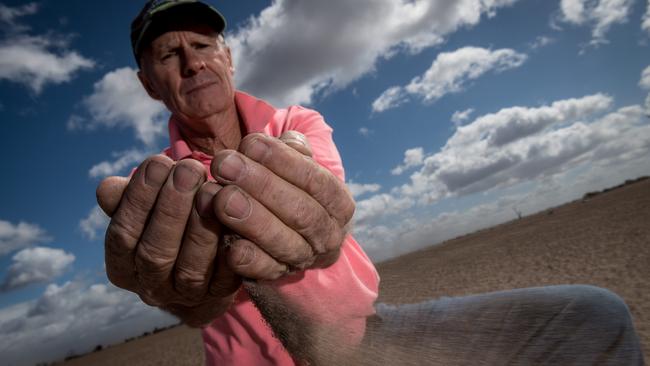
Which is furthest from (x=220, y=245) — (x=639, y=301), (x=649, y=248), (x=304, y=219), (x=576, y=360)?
(x=649, y=248)

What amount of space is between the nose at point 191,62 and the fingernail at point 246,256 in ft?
5.13

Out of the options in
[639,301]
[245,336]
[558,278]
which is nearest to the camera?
[245,336]

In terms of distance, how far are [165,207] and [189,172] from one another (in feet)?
0.40

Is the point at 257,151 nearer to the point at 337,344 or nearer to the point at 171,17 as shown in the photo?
the point at 337,344

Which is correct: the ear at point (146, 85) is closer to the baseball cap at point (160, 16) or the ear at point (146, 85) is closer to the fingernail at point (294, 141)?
the baseball cap at point (160, 16)

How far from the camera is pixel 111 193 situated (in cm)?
103

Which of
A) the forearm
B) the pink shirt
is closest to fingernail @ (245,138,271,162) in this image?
the pink shirt

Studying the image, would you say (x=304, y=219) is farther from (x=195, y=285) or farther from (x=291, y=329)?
(x=195, y=285)

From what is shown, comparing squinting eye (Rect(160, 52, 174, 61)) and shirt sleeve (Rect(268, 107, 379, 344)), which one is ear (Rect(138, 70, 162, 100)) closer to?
squinting eye (Rect(160, 52, 174, 61))

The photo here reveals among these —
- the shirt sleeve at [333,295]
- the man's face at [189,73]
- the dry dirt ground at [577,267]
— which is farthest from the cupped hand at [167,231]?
the dry dirt ground at [577,267]

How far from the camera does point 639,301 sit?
9828mm

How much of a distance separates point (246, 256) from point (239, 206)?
0.48 feet

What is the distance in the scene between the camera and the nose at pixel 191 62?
6.84ft

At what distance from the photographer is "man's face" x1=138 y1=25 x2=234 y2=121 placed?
2.06m
